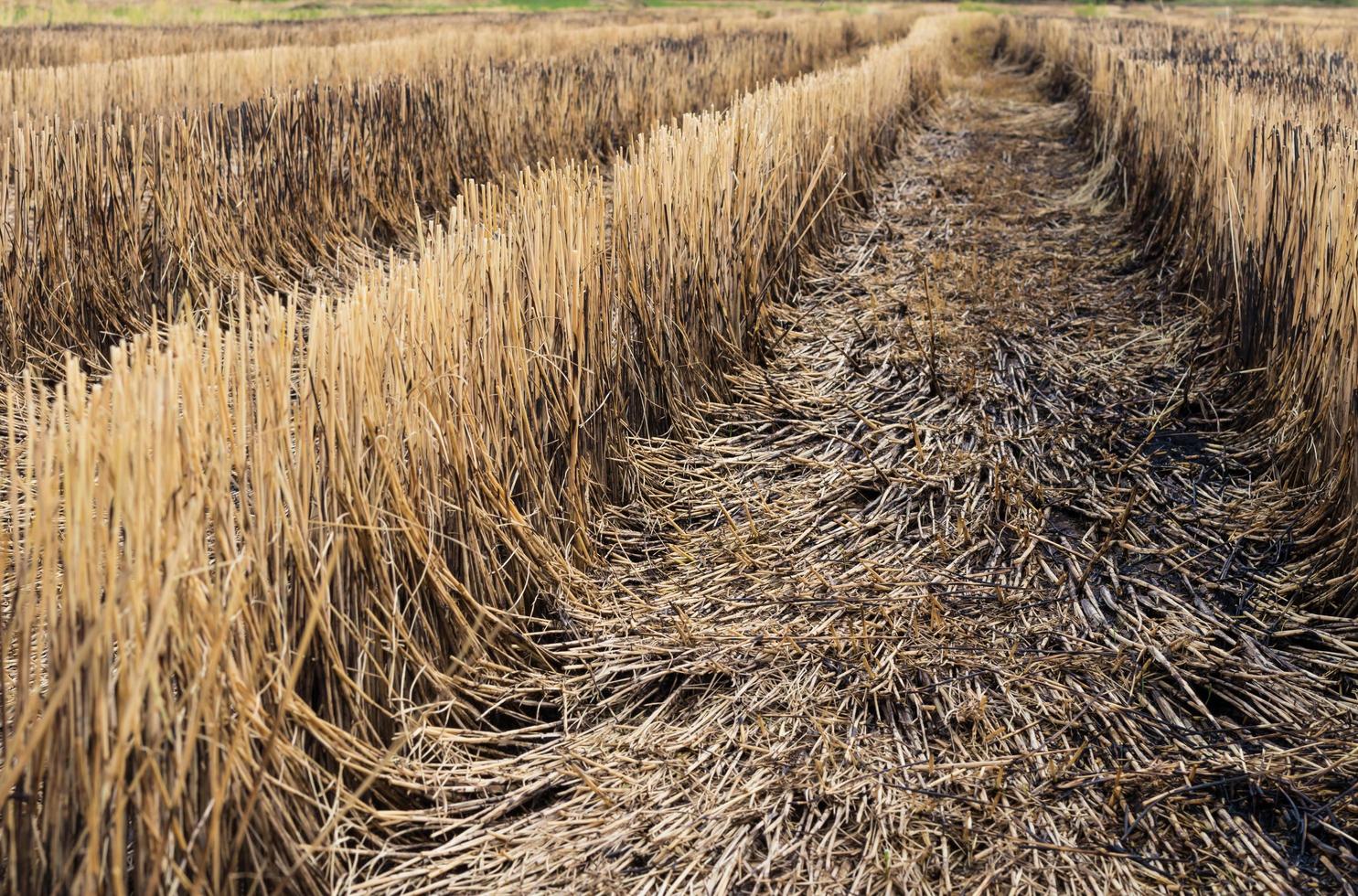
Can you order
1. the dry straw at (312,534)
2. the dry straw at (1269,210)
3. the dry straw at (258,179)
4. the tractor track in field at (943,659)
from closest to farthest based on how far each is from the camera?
the dry straw at (312,534) < the tractor track in field at (943,659) < the dry straw at (1269,210) < the dry straw at (258,179)

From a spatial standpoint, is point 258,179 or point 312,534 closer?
point 312,534

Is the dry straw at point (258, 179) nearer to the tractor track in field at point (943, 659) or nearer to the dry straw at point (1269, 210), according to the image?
the tractor track in field at point (943, 659)

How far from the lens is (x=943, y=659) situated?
5.75 feet

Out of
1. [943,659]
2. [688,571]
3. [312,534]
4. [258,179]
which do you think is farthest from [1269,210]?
[258,179]

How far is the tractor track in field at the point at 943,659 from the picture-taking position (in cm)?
137

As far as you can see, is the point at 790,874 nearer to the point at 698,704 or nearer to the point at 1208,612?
the point at 698,704

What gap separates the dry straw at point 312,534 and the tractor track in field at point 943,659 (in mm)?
163

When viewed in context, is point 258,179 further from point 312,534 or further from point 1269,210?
point 1269,210

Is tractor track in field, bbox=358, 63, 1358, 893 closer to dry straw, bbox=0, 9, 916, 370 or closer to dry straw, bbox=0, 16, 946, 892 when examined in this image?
dry straw, bbox=0, 16, 946, 892

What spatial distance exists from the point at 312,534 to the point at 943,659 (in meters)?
1.07

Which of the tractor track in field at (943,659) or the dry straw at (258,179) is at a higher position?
the dry straw at (258,179)

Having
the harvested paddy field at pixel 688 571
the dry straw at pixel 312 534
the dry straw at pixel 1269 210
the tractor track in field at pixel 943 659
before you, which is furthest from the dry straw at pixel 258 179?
the dry straw at pixel 1269 210

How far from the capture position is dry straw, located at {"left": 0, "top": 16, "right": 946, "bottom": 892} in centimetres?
103

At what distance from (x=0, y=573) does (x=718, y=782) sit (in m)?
0.97
